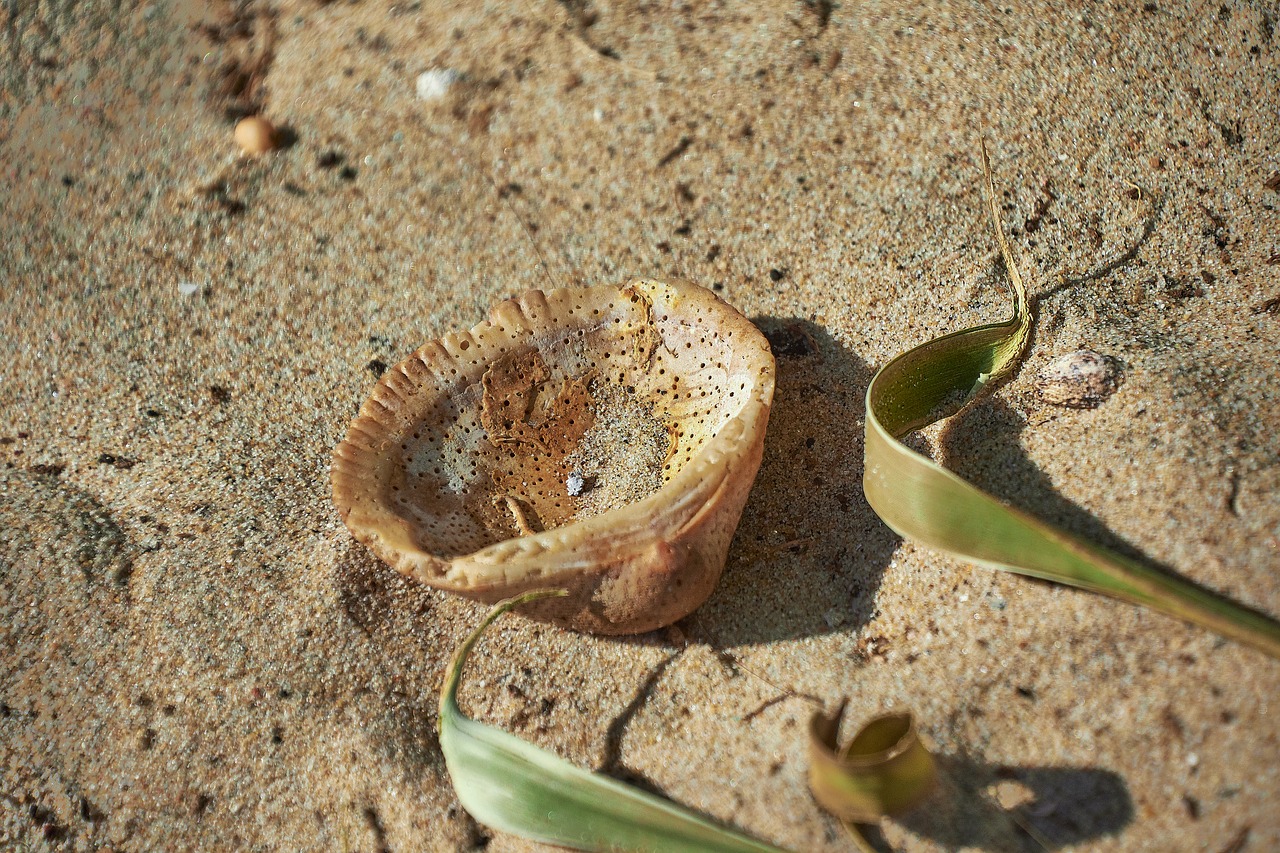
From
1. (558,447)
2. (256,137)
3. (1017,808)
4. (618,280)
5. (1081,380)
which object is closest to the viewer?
(1017,808)

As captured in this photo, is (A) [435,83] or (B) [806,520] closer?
(B) [806,520]

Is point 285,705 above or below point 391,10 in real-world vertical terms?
below

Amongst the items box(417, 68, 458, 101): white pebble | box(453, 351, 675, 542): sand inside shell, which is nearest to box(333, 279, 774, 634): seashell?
box(453, 351, 675, 542): sand inside shell

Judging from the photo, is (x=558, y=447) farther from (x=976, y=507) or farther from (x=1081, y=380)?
(x=1081, y=380)

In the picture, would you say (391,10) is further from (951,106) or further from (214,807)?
(214,807)

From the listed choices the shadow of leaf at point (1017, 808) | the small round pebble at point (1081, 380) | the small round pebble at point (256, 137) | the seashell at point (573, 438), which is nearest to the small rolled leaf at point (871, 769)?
the shadow of leaf at point (1017, 808)

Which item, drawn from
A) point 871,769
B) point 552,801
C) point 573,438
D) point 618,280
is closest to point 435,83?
point 618,280

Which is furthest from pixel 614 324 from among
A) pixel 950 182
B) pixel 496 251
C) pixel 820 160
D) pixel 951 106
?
pixel 951 106
